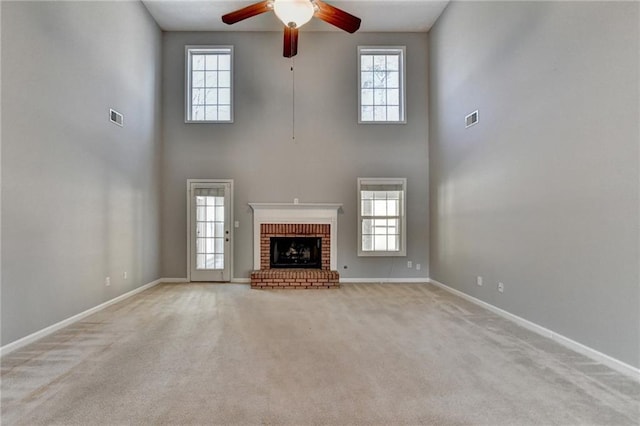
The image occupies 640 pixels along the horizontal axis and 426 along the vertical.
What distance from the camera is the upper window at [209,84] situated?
629 centimetres

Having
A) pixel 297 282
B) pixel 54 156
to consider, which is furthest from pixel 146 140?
pixel 297 282

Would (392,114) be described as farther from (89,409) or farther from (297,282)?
(89,409)

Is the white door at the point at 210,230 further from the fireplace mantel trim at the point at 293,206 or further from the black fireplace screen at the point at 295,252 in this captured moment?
the black fireplace screen at the point at 295,252

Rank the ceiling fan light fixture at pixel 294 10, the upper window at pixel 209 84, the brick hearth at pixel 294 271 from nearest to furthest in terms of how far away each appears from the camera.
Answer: the ceiling fan light fixture at pixel 294 10
the brick hearth at pixel 294 271
the upper window at pixel 209 84

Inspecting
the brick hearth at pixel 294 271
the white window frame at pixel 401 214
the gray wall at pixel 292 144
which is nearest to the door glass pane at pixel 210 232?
the gray wall at pixel 292 144

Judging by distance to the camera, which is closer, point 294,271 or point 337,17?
point 337,17

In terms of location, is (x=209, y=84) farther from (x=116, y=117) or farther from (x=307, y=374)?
(x=307, y=374)

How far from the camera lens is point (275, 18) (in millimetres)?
5801

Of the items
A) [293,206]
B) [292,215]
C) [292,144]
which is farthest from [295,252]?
[292,144]

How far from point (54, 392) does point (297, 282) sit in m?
3.78

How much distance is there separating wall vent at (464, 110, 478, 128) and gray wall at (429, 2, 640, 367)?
91 millimetres

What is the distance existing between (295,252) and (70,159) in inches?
155

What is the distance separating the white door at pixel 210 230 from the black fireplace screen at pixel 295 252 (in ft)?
3.01

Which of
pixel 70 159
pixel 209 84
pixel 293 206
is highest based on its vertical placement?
pixel 209 84
